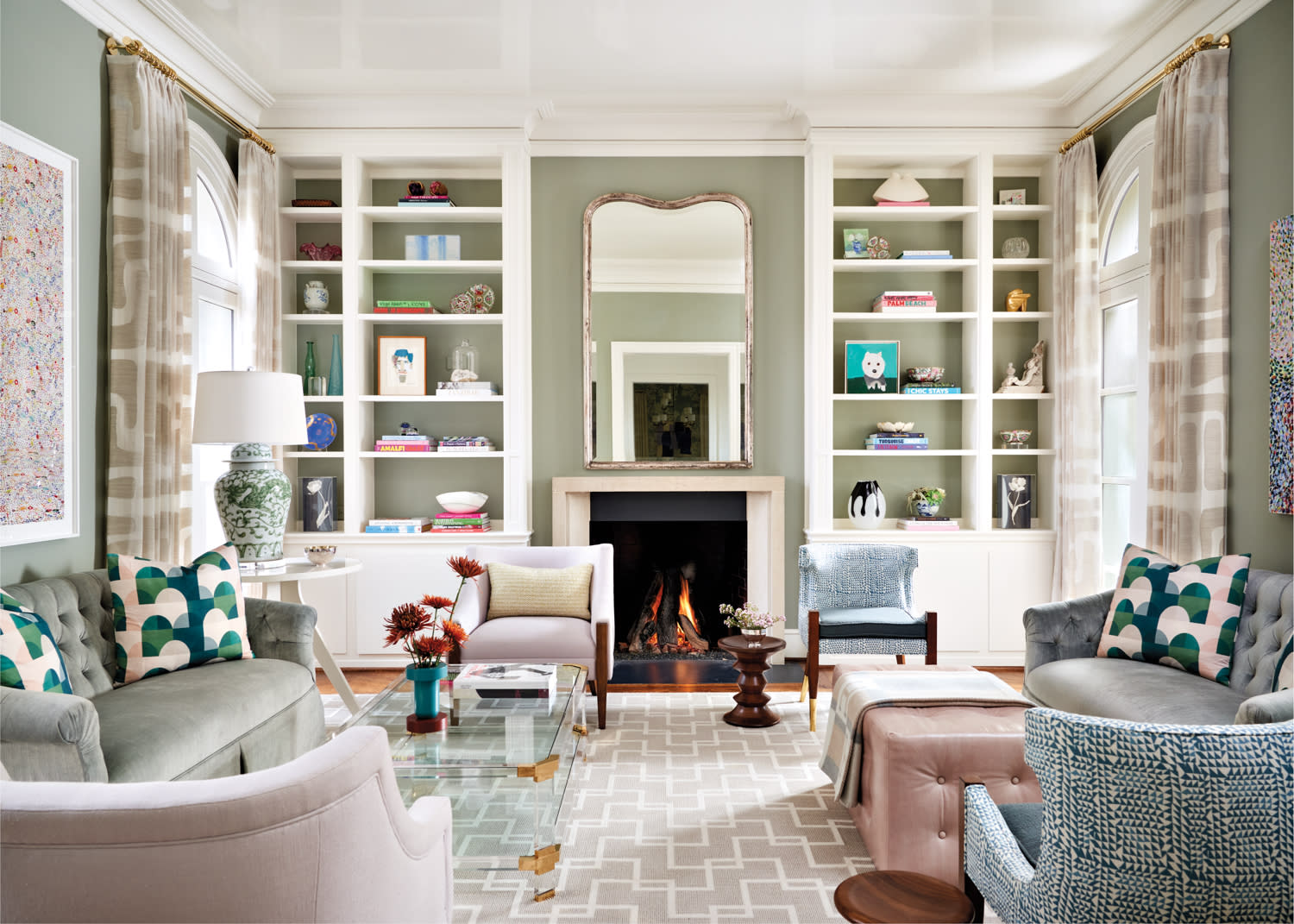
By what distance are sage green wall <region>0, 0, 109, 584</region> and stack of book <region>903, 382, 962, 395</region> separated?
4.04 m

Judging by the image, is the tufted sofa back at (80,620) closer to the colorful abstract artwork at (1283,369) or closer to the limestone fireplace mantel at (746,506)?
the limestone fireplace mantel at (746,506)

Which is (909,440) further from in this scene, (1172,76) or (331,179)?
(331,179)

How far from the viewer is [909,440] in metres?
4.95

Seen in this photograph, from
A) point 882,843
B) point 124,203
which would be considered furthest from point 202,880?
point 124,203

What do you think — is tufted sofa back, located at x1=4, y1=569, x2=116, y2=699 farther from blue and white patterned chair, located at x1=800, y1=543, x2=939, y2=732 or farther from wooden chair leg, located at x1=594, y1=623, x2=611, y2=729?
blue and white patterned chair, located at x1=800, y1=543, x2=939, y2=732

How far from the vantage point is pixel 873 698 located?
2645mm

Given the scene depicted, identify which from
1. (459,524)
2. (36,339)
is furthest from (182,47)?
(459,524)

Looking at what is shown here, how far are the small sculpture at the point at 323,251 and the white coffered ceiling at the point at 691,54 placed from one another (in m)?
0.69

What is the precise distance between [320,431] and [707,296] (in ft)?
7.93

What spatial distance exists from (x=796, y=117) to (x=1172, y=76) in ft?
6.22

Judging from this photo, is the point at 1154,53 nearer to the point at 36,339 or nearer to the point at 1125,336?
the point at 1125,336

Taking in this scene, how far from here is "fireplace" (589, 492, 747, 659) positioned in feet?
16.9

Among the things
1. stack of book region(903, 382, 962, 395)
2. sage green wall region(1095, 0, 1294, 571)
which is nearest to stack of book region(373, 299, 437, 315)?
stack of book region(903, 382, 962, 395)

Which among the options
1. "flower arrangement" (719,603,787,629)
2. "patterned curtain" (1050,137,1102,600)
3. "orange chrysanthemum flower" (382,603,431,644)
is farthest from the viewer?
"patterned curtain" (1050,137,1102,600)
